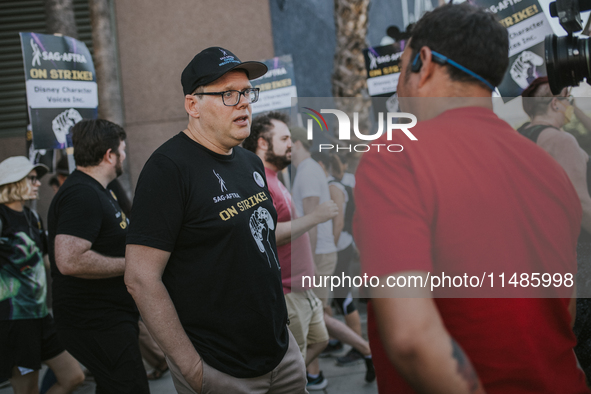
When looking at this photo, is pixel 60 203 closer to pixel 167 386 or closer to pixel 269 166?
pixel 269 166

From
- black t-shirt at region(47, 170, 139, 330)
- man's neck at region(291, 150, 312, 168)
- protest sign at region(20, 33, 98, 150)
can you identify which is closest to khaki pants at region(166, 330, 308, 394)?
black t-shirt at region(47, 170, 139, 330)

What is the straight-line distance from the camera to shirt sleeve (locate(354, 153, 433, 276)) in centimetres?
100

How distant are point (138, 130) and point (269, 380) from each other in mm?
6889

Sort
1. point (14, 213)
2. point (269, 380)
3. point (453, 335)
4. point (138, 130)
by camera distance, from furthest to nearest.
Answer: point (138, 130)
point (14, 213)
point (269, 380)
point (453, 335)

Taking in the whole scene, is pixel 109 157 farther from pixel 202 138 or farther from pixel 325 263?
pixel 325 263

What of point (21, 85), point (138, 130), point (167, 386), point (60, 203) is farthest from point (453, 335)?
point (21, 85)

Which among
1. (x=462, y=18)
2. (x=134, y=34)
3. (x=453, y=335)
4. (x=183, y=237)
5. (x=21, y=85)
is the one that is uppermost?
(x=134, y=34)

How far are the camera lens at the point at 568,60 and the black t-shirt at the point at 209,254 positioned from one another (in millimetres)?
1323

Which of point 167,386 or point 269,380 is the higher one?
point 269,380

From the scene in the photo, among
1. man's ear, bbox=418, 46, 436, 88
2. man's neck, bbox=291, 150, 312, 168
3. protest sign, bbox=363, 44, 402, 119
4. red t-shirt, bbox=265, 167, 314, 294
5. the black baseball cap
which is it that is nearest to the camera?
man's ear, bbox=418, 46, 436, 88

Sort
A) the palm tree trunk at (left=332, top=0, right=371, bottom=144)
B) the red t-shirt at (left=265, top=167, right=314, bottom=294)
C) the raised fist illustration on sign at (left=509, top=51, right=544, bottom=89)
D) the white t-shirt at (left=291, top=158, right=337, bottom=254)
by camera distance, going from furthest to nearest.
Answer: the palm tree trunk at (left=332, top=0, right=371, bottom=144) → the raised fist illustration on sign at (left=509, top=51, right=544, bottom=89) → the white t-shirt at (left=291, top=158, right=337, bottom=254) → the red t-shirt at (left=265, top=167, right=314, bottom=294)

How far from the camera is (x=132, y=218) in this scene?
6.07ft

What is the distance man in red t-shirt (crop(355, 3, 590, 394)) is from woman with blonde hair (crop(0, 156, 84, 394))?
3.10 metres

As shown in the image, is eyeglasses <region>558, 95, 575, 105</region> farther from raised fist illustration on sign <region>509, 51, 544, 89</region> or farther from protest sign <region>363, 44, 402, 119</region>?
protest sign <region>363, 44, 402, 119</region>
